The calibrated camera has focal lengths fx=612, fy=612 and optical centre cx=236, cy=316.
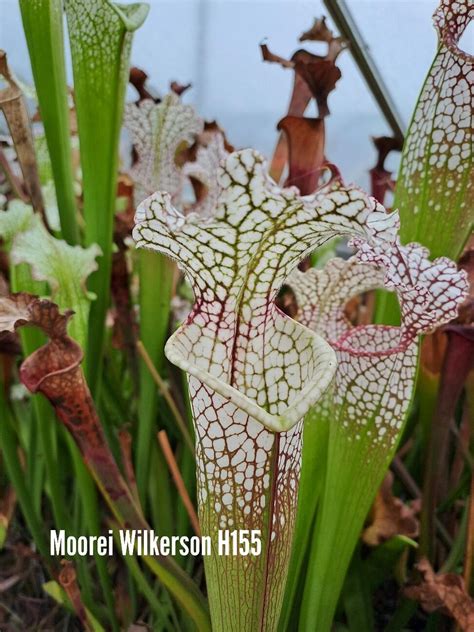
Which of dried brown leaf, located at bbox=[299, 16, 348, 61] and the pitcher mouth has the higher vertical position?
dried brown leaf, located at bbox=[299, 16, 348, 61]

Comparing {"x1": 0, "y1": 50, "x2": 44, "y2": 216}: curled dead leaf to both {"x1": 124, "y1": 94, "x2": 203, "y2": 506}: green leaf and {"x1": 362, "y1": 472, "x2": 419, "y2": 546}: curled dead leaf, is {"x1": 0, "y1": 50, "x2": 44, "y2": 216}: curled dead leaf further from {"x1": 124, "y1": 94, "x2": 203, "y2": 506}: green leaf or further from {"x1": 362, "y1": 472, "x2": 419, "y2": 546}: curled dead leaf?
{"x1": 362, "y1": 472, "x2": 419, "y2": 546}: curled dead leaf

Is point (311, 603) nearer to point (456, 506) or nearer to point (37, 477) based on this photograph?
point (456, 506)

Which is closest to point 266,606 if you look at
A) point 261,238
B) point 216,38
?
point 261,238

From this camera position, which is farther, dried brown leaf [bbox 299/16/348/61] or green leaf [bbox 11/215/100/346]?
dried brown leaf [bbox 299/16/348/61]

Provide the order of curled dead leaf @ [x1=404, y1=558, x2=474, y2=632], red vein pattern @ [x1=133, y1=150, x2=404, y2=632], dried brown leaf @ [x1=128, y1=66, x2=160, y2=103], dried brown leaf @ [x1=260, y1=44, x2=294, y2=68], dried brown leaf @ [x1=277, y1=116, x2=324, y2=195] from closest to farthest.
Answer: red vein pattern @ [x1=133, y1=150, x2=404, y2=632]
curled dead leaf @ [x1=404, y1=558, x2=474, y2=632]
dried brown leaf @ [x1=277, y1=116, x2=324, y2=195]
dried brown leaf @ [x1=260, y1=44, x2=294, y2=68]
dried brown leaf @ [x1=128, y1=66, x2=160, y2=103]

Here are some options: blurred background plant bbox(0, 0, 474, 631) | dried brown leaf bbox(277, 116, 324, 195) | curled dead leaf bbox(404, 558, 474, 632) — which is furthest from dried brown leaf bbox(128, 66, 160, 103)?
curled dead leaf bbox(404, 558, 474, 632)

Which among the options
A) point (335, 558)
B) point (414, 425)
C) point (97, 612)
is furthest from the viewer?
point (414, 425)

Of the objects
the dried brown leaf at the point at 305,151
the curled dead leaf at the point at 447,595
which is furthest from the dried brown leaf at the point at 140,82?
the curled dead leaf at the point at 447,595
